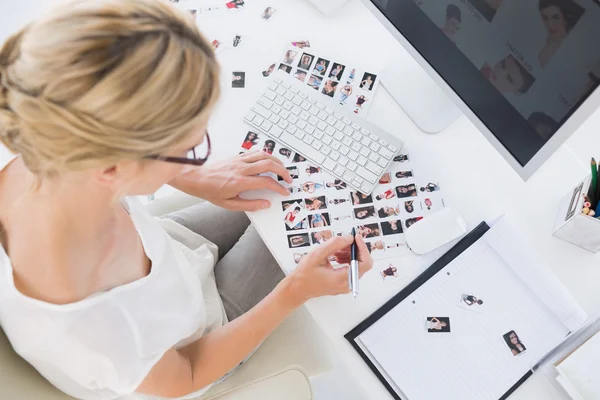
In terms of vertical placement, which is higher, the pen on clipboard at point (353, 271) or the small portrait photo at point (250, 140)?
the small portrait photo at point (250, 140)

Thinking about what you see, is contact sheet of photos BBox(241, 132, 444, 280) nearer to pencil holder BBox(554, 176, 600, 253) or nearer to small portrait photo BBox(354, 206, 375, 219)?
small portrait photo BBox(354, 206, 375, 219)

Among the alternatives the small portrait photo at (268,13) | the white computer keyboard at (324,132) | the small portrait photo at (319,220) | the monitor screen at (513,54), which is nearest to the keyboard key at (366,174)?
the white computer keyboard at (324,132)

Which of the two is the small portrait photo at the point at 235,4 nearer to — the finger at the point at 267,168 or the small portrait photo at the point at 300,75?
the small portrait photo at the point at 300,75

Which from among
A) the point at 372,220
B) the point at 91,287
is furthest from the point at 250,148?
the point at 91,287

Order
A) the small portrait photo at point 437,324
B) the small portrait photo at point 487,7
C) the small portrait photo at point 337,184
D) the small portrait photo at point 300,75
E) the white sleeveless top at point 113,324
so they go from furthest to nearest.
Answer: the small portrait photo at point 300,75 → the small portrait photo at point 337,184 → the small portrait photo at point 437,324 → the small portrait photo at point 487,7 → the white sleeveless top at point 113,324

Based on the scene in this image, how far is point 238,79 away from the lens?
3.57 feet

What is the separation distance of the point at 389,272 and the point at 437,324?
4.6 inches

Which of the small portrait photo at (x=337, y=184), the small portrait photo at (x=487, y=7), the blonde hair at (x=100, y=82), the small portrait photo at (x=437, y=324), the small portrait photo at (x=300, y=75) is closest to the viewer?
the blonde hair at (x=100, y=82)

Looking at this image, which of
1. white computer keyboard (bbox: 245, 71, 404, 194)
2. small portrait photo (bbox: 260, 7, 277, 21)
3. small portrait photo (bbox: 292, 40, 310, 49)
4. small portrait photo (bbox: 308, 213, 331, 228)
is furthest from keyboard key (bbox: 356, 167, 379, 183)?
small portrait photo (bbox: 260, 7, 277, 21)

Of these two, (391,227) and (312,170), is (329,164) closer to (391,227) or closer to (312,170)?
(312,170)

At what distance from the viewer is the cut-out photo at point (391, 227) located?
3.11 ft

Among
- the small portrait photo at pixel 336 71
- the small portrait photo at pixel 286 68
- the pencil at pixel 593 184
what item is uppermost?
the pencil at pixel 593 184

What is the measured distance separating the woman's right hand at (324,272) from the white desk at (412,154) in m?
0.03

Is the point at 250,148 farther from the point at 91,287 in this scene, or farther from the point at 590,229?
the point at 590,229
